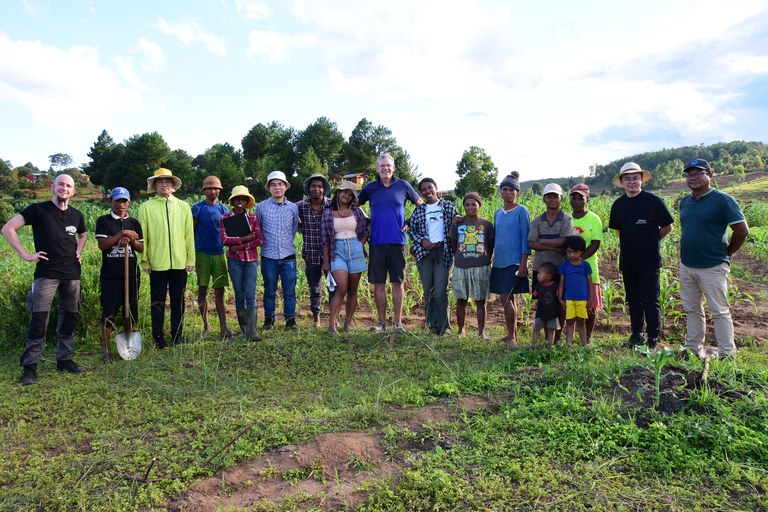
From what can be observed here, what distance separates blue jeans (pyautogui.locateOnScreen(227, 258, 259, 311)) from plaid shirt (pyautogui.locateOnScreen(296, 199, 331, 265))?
0.61 m

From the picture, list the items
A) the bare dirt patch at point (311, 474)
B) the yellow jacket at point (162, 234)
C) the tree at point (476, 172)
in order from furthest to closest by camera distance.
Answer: the tree at point (476, 172) < the yellow jacket at point (162, 234) < the bare dirt patch at point (311, 474)

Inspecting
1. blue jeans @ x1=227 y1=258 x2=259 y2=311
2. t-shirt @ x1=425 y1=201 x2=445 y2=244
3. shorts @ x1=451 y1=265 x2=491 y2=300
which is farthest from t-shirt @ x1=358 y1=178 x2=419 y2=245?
blue jeans @ x1=227 y1=258 x2=259 y2=311

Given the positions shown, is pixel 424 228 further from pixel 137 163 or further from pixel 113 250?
pixel 137 163

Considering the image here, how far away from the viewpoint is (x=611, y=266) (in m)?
9.69

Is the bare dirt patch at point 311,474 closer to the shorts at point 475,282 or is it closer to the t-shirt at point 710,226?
the shorts at point 475,282

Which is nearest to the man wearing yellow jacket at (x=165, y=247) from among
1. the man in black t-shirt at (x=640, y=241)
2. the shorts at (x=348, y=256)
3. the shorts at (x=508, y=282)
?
the shorts at (x=348, y=256)

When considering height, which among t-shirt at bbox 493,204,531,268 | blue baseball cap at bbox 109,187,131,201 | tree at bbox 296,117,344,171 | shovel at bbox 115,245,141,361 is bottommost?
shovel at bbox 115,245,141,361

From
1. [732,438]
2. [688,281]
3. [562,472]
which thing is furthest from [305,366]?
[688,281]

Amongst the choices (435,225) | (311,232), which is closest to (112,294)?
(311,232)

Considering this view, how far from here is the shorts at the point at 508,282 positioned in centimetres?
524

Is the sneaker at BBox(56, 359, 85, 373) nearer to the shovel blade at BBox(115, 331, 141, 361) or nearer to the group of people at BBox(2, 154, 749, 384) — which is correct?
the group of people at BBox(2, 154, 749, 384)

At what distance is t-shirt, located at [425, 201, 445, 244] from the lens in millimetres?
5570

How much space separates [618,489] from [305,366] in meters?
2.85

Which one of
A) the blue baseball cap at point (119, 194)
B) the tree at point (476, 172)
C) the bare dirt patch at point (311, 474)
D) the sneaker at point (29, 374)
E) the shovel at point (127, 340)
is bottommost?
the bare dirt patch at point (311, 474)
